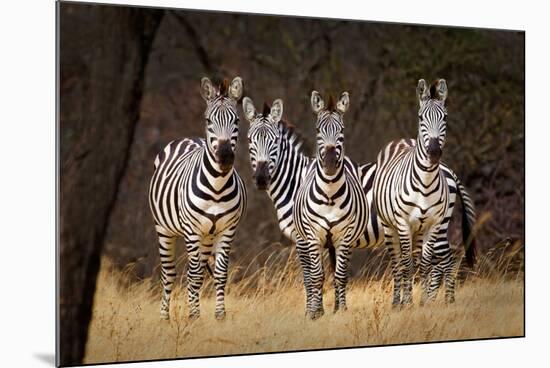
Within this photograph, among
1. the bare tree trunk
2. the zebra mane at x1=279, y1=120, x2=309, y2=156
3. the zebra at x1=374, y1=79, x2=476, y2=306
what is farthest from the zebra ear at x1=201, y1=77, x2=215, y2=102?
the zebra at x1=374, y1=79, x2=476, y2=306

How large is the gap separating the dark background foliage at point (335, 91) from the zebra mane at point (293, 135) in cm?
4

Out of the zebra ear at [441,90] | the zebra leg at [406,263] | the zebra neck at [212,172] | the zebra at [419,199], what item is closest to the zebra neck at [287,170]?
the zebra neck at [212,172]

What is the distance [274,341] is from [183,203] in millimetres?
1201

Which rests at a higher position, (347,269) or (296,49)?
(296,49)

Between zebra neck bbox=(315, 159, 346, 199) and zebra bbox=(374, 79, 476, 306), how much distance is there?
1.30 ft

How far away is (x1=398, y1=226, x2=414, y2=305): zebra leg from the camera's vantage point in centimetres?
836

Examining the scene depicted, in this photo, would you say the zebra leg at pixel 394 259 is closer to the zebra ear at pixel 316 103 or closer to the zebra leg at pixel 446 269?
the zebra leg at pixel 446 269

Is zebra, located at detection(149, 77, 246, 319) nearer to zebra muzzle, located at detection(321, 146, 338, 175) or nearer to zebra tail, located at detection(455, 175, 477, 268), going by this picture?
zebra muzzle, located at detection(321, 146, 338, 175)

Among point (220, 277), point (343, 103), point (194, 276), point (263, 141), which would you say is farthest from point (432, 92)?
point (194, 276)

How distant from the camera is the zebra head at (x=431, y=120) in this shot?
8.40m

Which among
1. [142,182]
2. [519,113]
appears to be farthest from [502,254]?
[142,182]

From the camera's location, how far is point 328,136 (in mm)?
8047

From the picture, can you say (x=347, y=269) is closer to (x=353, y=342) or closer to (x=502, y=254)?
(x=353, y=342)

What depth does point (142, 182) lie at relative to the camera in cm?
763
